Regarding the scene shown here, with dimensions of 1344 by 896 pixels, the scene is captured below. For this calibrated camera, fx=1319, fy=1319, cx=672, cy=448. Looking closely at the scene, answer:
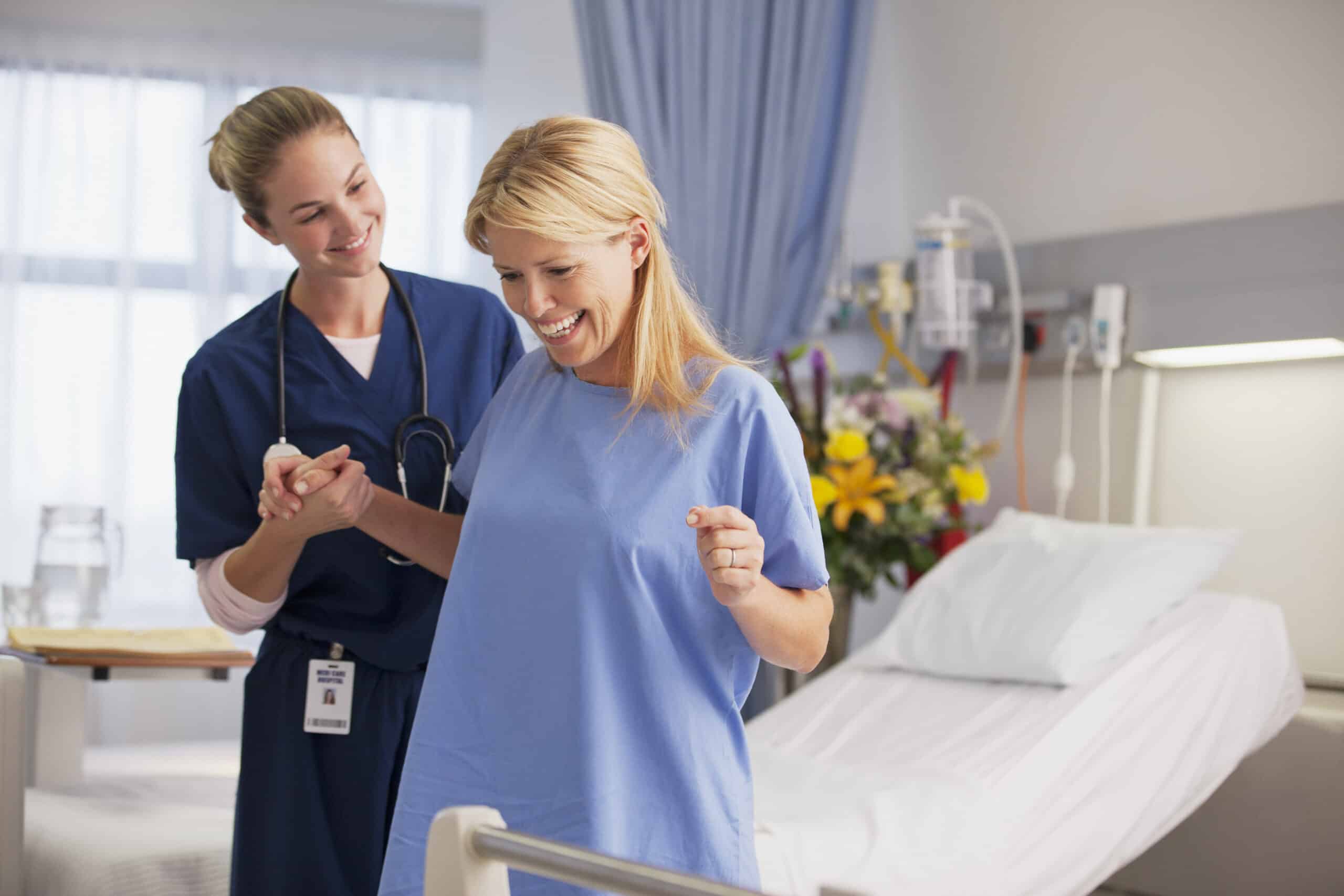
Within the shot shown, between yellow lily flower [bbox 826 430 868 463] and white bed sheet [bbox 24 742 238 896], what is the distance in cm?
138

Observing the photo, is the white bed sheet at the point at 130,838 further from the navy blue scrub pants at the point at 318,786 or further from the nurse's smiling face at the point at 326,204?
the nurse's smiling face at the point at 326,204

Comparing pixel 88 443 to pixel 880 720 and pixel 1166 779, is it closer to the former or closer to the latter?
pixel 880 720

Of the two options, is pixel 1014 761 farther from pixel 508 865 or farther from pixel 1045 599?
pixel 508 865

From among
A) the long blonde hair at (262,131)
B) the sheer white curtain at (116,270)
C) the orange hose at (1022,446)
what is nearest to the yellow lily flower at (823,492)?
the orange hose at (1022,446)

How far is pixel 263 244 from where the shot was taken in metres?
3.72

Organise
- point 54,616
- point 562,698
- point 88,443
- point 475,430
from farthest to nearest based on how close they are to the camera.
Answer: point 88,443 → point 54,616 → point 475,430 → point 562,698

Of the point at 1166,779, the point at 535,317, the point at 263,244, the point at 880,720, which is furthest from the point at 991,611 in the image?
the point at 263,244

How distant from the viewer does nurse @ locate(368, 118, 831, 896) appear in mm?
1143

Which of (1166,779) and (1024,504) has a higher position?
(1024,504)

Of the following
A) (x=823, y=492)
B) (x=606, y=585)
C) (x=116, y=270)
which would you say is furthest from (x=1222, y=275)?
(x=116, y=270)

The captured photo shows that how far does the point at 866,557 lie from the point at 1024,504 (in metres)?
0.44

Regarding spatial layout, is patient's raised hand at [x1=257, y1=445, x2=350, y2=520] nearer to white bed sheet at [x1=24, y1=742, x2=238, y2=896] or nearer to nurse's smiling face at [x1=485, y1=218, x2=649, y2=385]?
nurse's smiling face at [x1=485, y1=218, x2=649, y2=385]

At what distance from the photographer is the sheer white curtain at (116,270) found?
356 cm

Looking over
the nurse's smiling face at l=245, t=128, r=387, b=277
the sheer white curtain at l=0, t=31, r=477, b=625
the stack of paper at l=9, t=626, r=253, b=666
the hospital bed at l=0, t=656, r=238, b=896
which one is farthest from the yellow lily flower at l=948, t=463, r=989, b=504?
the sheer white curtain at l=0, t=31, r=477, b=625
